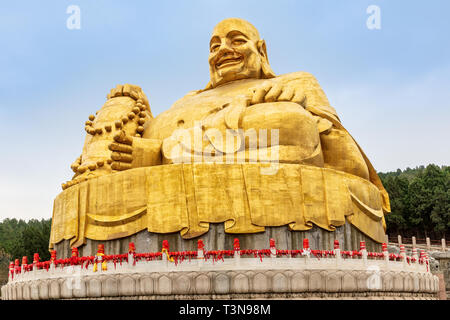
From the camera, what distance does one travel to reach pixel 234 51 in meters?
13.1

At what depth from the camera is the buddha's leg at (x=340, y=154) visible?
11016 mm

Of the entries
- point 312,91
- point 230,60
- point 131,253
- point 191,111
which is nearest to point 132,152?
point 191,111

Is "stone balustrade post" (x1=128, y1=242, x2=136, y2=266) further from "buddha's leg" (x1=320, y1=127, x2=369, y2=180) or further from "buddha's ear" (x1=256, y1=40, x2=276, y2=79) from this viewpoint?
"buddha's ear" (x1=256, y1=40, x2=276, y2=79)

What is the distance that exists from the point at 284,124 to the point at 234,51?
3832 millimetres

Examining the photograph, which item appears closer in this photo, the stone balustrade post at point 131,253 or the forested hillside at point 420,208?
the stone balustrade post at point 131,253

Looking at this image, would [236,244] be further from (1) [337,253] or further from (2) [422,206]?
(2) [422,206]

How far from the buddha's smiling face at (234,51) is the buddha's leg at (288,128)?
313cm

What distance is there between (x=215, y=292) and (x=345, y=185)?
328 centimetres

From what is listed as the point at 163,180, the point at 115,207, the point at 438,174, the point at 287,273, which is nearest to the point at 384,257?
the point at 287,273

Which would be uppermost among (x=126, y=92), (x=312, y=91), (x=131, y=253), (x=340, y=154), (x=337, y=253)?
(x=126, y=92)

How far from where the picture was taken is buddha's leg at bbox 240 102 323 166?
989 centimetres

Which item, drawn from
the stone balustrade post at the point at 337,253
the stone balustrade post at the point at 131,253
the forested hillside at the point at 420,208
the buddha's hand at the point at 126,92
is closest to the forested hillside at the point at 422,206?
the forested hillside at the point at 420,208

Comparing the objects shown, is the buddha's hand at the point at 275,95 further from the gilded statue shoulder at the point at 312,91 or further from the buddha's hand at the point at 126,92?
the buddha's hand at the point at 126,92
